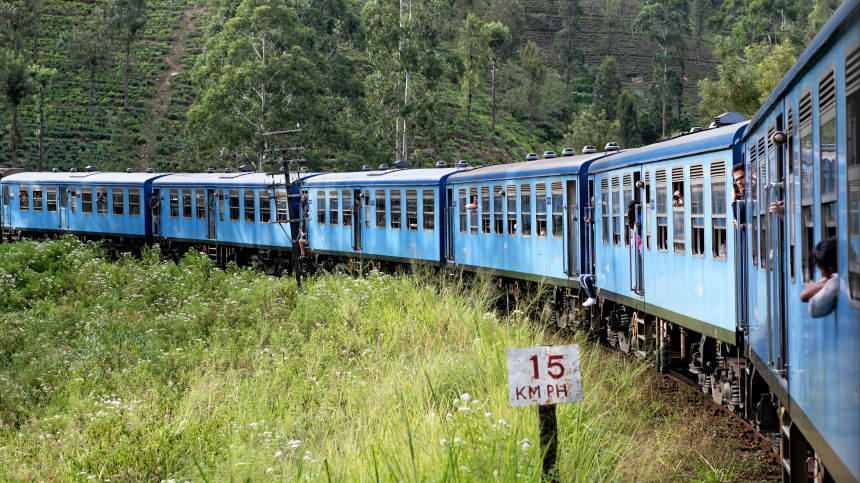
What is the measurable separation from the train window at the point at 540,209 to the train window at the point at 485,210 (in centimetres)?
236

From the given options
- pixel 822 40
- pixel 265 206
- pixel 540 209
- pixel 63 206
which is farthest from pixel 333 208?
pixel 822 40

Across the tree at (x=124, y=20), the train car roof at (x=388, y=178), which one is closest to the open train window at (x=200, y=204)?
the train car roof at (x=388, y=178)

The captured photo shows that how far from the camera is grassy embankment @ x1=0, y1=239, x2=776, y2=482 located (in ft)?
22.4

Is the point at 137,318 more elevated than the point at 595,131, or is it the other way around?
the point at 595,131

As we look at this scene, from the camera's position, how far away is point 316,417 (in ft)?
30.7

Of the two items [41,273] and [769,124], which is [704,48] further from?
[769,124]

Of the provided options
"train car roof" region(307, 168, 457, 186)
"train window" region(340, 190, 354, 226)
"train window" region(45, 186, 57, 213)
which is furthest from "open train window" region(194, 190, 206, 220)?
"train window" region(45, 186, 57, 213)

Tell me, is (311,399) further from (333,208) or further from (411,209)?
(333,208)

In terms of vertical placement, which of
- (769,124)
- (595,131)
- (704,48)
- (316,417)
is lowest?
(316,417)

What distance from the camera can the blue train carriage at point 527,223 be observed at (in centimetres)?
1588

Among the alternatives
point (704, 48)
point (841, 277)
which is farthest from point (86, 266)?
point (704, 48)

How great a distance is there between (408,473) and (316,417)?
335 cm

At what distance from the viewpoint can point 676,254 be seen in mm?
11203

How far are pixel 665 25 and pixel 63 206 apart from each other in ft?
261
